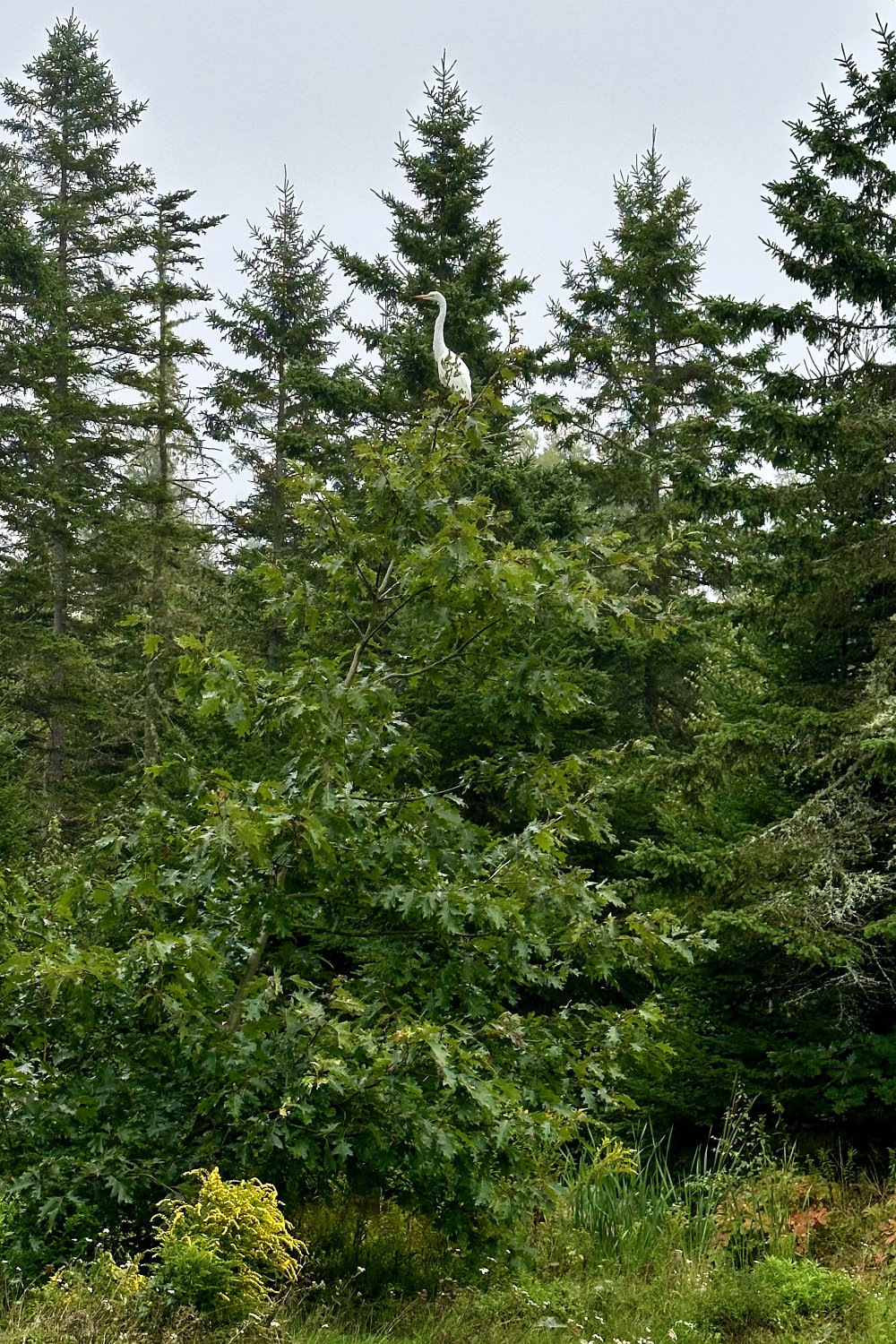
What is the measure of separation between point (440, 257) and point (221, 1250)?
15.9 meters

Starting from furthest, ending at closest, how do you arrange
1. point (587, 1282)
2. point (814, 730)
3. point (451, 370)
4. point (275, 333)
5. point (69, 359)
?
point (275, 333) → point (69, 359) → point (814, 730) → point (451, 370) → point (587, 1282)

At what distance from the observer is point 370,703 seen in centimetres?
482

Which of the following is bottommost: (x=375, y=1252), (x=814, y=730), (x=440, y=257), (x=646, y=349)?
(x=375, y=1252)

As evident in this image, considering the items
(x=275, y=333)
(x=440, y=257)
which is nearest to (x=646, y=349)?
(x=440, y=257)

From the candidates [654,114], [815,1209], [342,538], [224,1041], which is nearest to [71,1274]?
[224,1041]

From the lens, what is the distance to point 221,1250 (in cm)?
381

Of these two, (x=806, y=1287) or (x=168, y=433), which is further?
(x=168, y=433)

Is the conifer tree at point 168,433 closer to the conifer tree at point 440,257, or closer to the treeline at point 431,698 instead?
the treeline at point 431,698

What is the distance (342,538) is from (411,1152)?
8.35 feet

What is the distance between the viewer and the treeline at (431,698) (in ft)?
14.5

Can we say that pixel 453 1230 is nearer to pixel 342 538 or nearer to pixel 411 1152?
pixel 411 1152

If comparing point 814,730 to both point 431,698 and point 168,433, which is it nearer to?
point 431,698

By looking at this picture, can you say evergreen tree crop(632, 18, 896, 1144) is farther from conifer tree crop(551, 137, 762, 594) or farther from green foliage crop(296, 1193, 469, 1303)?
conifer tree crop(551, 137, 762, 594)

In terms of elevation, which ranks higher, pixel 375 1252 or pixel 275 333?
pixel 275 333
